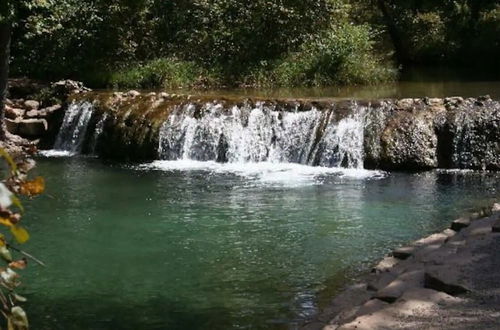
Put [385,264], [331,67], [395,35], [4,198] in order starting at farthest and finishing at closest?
[395,35] → [331,67] → [385,264] → [4,198]

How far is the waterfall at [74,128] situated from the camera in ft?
55.4

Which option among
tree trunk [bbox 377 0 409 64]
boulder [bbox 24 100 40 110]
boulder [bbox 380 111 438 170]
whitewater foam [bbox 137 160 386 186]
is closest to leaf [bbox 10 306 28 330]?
whitewater foam [bbox 137 160 386 186]

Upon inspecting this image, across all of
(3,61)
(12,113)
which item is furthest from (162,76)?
(3,61)

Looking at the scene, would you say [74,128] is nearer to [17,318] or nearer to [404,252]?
[404,252]

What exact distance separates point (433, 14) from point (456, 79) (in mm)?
6528

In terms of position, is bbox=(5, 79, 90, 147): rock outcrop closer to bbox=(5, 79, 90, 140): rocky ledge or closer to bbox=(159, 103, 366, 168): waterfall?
bbox=(5, 79, 90, 140): rocky ledge

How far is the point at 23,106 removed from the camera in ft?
59.6

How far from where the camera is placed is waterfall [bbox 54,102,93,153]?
55.4ft

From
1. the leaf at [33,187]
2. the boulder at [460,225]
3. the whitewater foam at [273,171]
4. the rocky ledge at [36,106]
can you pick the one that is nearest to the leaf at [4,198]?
the leaf at [33,187]

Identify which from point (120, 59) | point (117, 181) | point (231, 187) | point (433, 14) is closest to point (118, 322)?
point (231, 187)

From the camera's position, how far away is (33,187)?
75.5 inches

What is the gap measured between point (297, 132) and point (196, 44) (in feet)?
26.2

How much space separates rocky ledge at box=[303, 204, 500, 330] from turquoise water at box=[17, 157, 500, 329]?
414mm

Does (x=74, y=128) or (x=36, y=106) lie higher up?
(x=36, y=106)
